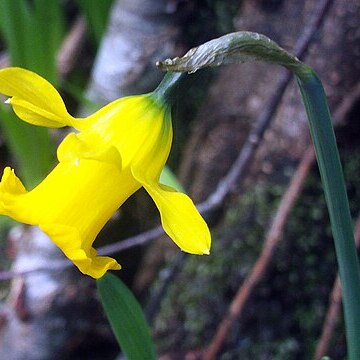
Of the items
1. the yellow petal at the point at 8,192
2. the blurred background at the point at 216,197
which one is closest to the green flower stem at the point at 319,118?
the yellow petal at the point at 8,192

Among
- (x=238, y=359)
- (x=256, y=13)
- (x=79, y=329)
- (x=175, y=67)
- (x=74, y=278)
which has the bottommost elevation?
(x=79, y=329)

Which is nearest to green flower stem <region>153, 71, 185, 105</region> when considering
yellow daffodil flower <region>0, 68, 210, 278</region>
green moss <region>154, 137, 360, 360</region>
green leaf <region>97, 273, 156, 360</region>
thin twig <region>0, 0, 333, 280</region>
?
yellow daffodil flower <region>0, 68, 210, 278</region>

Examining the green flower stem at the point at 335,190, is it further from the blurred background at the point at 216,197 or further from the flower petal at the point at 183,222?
the blurred background at the point at 216,197

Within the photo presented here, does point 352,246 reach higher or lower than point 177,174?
higher

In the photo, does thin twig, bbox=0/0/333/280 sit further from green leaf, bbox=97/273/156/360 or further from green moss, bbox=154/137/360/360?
green leaf, bbox=97/273/156/360

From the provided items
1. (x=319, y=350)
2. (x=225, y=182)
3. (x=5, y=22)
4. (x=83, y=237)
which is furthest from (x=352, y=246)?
(x=5, y=22)

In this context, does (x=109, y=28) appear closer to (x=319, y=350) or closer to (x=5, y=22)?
(x=5, y=22)

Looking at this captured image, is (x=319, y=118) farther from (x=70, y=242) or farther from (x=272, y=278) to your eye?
(x=272, y=278)
